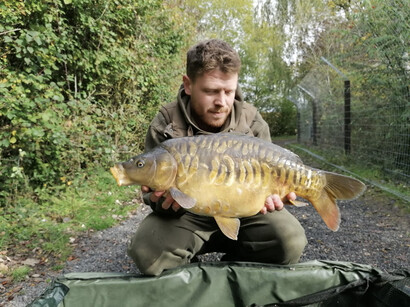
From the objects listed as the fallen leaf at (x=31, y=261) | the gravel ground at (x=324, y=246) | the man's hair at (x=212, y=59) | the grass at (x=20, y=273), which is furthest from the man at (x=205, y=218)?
the fallen leaf at (x=31, y=261)

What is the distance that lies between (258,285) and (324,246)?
1107 mm

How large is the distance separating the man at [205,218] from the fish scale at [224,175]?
0.83 feet

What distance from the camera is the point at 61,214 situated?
3.16 m

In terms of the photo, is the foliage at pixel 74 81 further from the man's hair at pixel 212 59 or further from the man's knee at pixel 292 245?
the man's knee at pixel 292 245

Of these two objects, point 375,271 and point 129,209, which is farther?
point 129,209

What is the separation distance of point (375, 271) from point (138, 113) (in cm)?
433

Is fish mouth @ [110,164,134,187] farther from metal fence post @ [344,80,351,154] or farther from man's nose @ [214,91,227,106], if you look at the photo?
metal fence post @ [344,80,351,154]

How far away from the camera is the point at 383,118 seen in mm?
4520

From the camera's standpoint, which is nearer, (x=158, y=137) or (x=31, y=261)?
(x=158, y=137)

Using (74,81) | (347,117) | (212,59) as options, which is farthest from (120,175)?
(347,117)

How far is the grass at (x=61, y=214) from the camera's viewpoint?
250cm

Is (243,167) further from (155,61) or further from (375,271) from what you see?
(155,61)

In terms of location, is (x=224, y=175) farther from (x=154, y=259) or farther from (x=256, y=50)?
(x=256, y=50)

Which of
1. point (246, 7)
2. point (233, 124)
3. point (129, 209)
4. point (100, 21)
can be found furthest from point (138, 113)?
point (246, 7)
